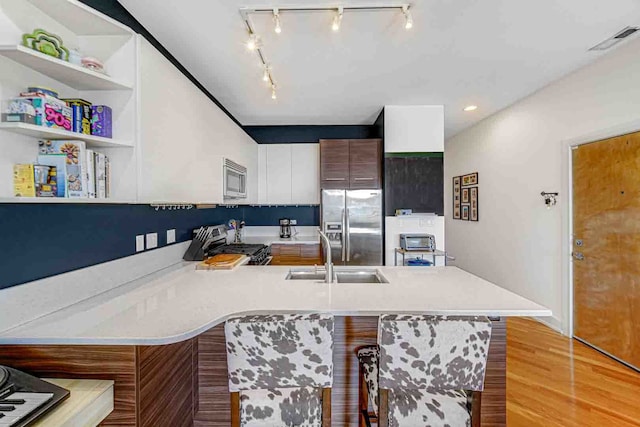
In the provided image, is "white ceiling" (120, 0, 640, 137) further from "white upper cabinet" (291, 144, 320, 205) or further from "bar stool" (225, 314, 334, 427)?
"bar stool" (225, 314, 334, 427)

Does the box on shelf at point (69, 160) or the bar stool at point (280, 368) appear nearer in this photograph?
the bar stool at point (280, 368)

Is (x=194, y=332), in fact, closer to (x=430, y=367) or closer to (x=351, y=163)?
(x=430, y=367)

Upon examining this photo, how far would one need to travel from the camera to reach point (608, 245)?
2623 millimetres

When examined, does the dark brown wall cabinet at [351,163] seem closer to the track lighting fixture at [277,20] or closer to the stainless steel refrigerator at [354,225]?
the stainless steel refrigerator at [354,225]

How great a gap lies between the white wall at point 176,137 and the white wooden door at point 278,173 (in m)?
1.62

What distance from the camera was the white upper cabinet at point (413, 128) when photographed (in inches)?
A: 147

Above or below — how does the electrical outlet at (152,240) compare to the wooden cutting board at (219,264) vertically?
above

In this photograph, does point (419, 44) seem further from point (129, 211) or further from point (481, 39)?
point (129, 211)

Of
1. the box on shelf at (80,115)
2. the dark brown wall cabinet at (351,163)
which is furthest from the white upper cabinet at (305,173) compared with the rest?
the box on shelf at (80,115)

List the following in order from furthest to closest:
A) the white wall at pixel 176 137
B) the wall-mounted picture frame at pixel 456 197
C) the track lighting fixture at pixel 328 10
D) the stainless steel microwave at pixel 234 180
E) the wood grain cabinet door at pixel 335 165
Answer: the wall-mounted picture frame at pixel 456 197, the wood grain cabinet door at pixel 335 165, the stainless steel microwave at pixel 234 180, the track lighting fixture at pixel 328 10, the white wall at pixel 176 137

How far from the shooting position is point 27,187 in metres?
1.24

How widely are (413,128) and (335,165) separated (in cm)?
111

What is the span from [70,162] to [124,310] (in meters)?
0.72

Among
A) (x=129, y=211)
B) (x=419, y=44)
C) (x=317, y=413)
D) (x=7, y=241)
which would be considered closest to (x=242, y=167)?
(x=129, y=211)
